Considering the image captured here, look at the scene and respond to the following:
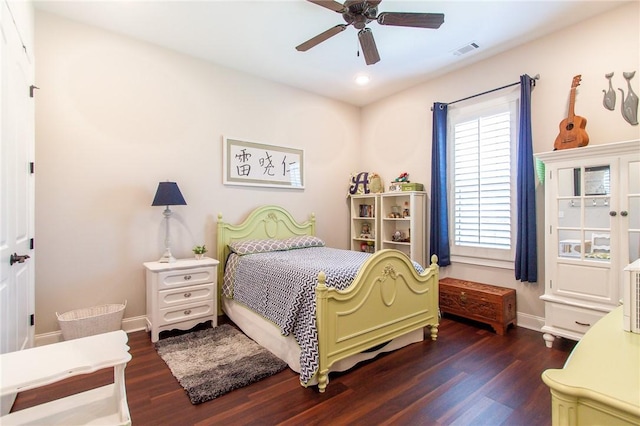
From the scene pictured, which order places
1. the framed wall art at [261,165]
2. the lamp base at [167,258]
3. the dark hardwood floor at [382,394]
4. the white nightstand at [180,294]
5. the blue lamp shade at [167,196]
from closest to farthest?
the dark hardwood floor at [382,394] < the white nightstand at [180,294] < the blue lamp shade at [167,196] < the lamp base at [167,258] < the framed wall art at [261,165]

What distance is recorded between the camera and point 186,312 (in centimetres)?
309

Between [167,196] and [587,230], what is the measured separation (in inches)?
148

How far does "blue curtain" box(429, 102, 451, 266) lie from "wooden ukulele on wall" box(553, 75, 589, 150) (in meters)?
1.22

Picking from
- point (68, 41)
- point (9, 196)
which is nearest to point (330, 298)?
point (9, 196)

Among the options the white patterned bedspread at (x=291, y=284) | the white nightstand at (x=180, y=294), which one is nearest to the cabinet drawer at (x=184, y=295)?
the white nightstand at (x=180, y=294)

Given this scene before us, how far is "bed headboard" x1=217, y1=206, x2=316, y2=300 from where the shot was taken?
367 cm

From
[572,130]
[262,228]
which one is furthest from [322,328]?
[572,130]

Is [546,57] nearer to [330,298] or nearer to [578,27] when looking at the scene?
[578,27]

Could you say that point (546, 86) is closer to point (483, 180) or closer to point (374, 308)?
point (483, 180)

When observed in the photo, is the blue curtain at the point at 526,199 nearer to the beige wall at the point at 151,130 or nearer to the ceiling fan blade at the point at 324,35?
the beige wall at the point at 151,130

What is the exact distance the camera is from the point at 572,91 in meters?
2.87

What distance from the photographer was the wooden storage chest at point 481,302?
10.2 ft

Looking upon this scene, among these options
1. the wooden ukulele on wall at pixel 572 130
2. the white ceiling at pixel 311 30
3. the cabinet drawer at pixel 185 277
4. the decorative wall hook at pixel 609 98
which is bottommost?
the cabinet drawer at pixel 185 277

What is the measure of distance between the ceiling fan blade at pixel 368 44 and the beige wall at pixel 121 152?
6.12 ft
